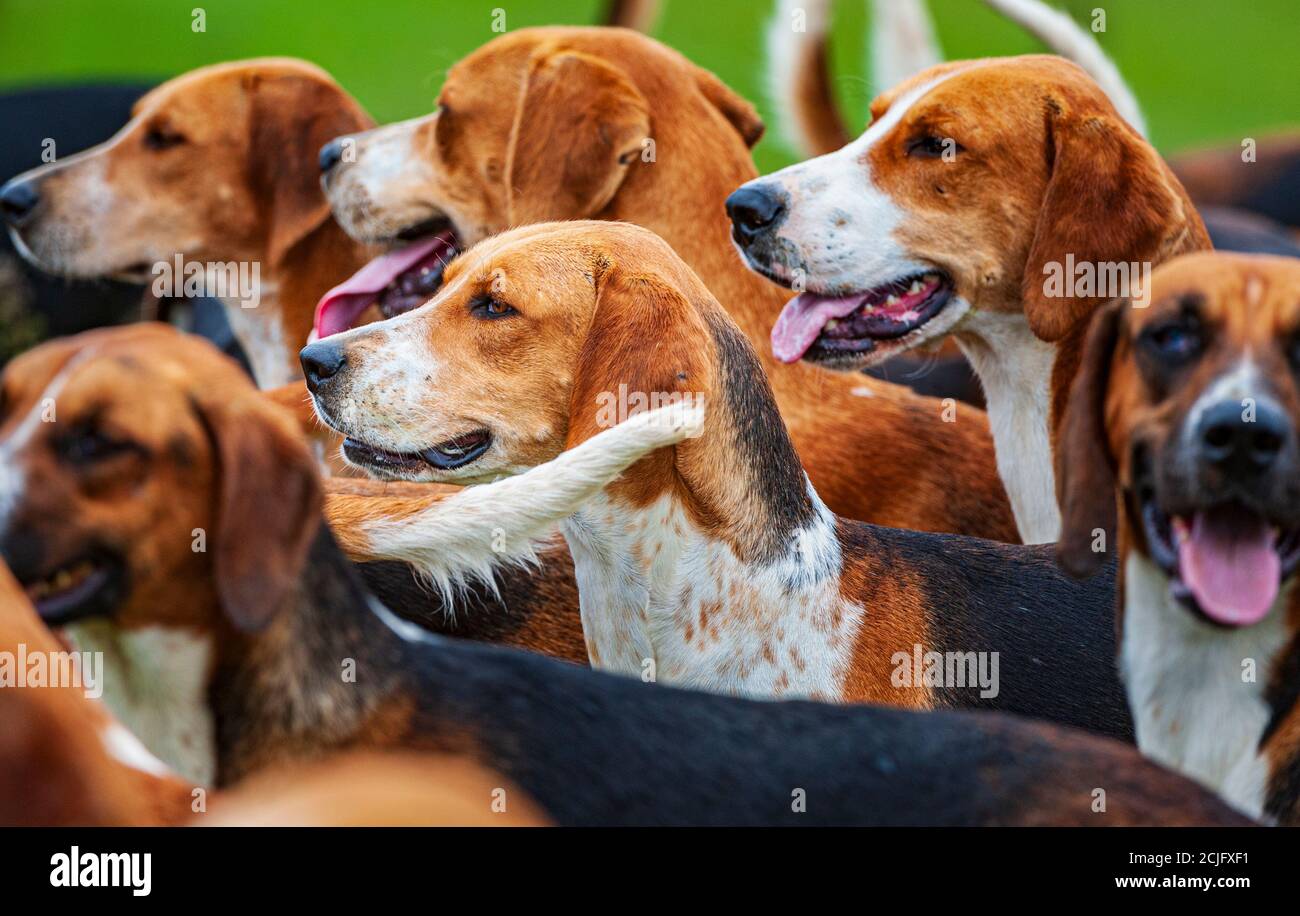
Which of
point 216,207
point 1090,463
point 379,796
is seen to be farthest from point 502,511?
point 216,207

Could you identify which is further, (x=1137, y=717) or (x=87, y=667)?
(x=1137, y=717)

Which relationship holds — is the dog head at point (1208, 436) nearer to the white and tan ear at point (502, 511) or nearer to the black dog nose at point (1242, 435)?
the black dog nose at point (1242, 435)

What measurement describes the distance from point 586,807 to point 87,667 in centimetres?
82

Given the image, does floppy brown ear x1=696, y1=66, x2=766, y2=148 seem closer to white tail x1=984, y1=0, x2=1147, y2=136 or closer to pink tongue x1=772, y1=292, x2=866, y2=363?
pink tongue x1=772, y1=292, x2=866, y2=363

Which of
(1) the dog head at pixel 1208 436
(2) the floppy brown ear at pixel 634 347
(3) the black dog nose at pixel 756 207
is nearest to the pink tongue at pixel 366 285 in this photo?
(3) the black dog nose at pixel 756 207

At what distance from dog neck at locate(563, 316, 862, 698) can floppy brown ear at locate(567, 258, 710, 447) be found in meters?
0.07

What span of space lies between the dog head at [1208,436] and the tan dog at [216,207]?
9.99ft

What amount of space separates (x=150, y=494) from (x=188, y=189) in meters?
3.20

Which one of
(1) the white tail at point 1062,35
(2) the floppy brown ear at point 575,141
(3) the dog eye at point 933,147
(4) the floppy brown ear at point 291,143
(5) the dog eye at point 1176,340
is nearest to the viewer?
(5) the dog eye at point 1176,340

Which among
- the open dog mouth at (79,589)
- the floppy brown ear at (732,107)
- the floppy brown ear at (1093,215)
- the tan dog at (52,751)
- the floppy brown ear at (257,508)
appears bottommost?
the tan dog at (52,751)

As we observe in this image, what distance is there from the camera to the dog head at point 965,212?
4270 mm

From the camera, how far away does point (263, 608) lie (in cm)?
271

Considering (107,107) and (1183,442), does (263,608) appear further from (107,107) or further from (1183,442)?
(107,107)
